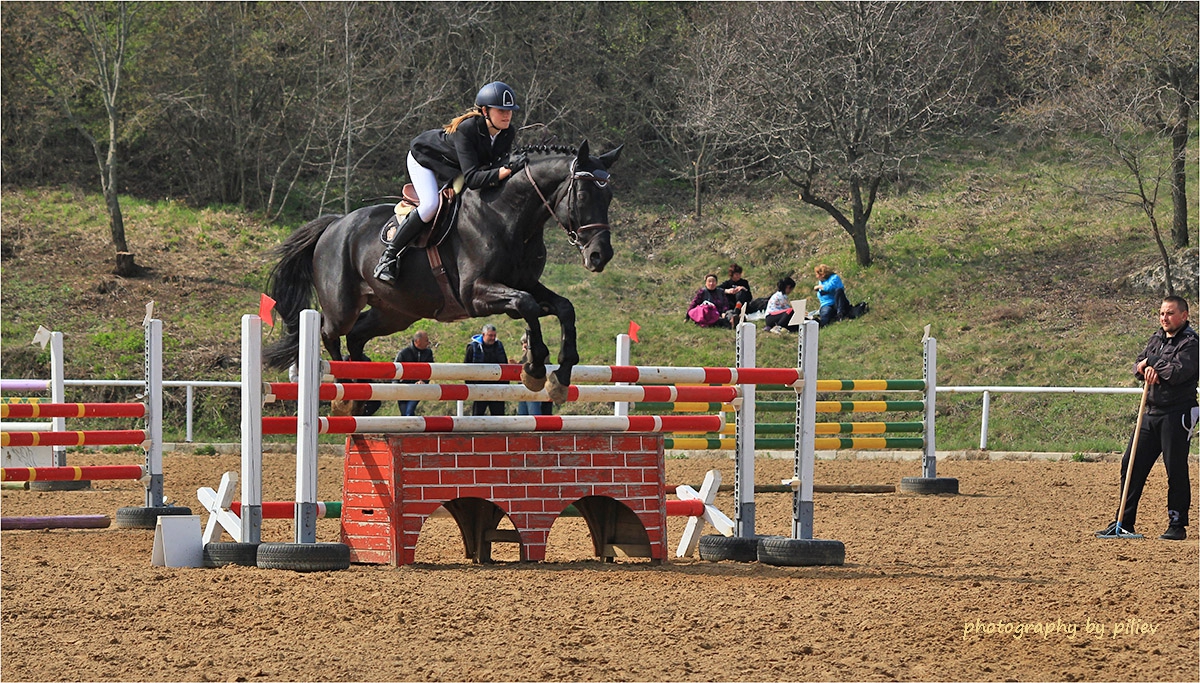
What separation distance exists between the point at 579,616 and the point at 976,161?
23.7 metres

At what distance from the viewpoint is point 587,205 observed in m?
6.32

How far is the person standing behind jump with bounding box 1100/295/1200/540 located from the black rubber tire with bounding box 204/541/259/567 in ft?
19.0

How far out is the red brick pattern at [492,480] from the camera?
21.6ft

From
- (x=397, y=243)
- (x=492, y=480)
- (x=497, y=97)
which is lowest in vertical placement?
(x=492, y=480)

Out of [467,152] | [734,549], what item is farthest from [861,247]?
[467,152]

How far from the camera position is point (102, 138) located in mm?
25406

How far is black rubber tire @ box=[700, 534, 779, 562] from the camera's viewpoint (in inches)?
287

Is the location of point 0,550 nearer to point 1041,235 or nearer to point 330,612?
point 330,612

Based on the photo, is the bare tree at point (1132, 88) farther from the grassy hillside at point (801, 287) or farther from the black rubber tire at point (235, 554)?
the black rubber tire at point (235, 554)

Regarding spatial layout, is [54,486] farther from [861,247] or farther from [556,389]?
[861,247]

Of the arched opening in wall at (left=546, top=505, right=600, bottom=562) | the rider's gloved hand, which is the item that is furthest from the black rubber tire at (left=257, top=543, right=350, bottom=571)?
the rider's gloved hand

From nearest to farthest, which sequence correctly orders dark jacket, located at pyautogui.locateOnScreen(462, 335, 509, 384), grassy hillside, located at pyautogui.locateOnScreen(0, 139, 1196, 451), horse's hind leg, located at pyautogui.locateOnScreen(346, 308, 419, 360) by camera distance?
horse's hind leg, located at pyautogui.locateOnScreen(346, 308, 419, 360) → dark jacket, located at pyautogui.locateOnScreen(462, 335, 509, 384) → grassy hillside, located at pyautogui.locateOnScreen(0, 139, 1196, 451)

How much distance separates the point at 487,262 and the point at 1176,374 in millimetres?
4964

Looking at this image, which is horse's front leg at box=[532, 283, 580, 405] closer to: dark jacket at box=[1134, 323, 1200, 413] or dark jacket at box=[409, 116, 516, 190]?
dark jacket at box=[409, 116, 516, 190]
